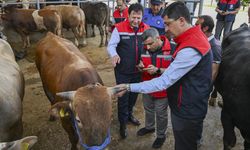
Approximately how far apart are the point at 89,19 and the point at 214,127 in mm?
6488

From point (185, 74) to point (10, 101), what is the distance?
219cm

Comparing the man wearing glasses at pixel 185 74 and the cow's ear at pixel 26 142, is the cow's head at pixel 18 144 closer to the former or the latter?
the cow's ear at pixel 26 142

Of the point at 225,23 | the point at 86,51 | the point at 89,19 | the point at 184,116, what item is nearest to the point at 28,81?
A: the point at 86,51

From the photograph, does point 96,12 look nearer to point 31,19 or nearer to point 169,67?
point 31,19

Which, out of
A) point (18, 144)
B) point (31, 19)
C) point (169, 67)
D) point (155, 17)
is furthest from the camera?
point (31, 19)

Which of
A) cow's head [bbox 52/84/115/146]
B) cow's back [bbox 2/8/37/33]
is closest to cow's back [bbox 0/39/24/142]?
cow's head [bbox 52/84/115/146]

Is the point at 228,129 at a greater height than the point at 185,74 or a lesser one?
lesser

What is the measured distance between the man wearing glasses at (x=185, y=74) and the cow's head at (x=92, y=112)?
31 cm

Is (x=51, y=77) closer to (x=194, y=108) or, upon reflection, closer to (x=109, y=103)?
(x=109, y=103)

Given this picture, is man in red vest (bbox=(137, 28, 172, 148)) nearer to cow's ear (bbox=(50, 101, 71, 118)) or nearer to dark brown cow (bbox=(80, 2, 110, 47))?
cow's ear (bbox=(50, 101, 71, 118))

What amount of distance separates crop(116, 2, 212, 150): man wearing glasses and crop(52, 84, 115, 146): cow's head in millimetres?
310

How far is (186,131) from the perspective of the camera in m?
3.00

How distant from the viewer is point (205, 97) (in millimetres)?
2879

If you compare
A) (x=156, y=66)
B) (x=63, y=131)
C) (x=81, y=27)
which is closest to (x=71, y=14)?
(x=81, y=27)
